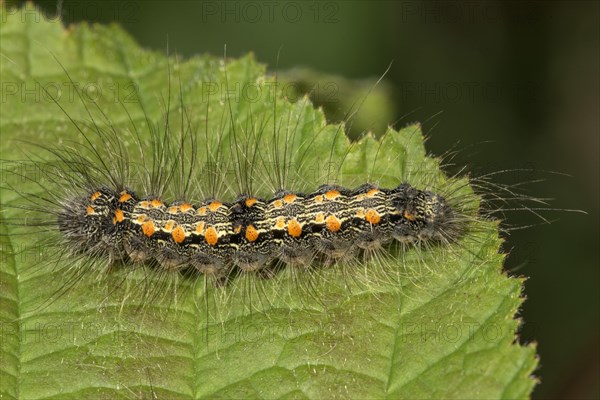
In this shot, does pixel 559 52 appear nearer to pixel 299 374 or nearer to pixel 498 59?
pixel 498 59

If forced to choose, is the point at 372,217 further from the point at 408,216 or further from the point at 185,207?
the point at 185,207

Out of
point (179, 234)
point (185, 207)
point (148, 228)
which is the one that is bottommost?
point (179, 234)

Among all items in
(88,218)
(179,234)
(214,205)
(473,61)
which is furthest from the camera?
(473,61)

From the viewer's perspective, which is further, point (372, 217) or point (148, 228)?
point (148, 228)

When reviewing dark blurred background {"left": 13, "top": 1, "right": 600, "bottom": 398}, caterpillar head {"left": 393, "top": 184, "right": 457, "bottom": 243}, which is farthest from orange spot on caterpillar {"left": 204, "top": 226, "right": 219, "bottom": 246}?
dark blurred background {"left": 13, "top": 1, "right": 600, "bottom": 398}

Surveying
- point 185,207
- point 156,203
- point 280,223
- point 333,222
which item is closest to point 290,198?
point 280,223

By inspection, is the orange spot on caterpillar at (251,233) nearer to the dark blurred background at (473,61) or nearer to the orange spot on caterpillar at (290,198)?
the orange spot on caterpillar at (290,198)

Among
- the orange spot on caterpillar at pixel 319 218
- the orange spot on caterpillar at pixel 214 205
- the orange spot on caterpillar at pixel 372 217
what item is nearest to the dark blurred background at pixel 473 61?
the orange spot on caterpillar at pixel 372 217
